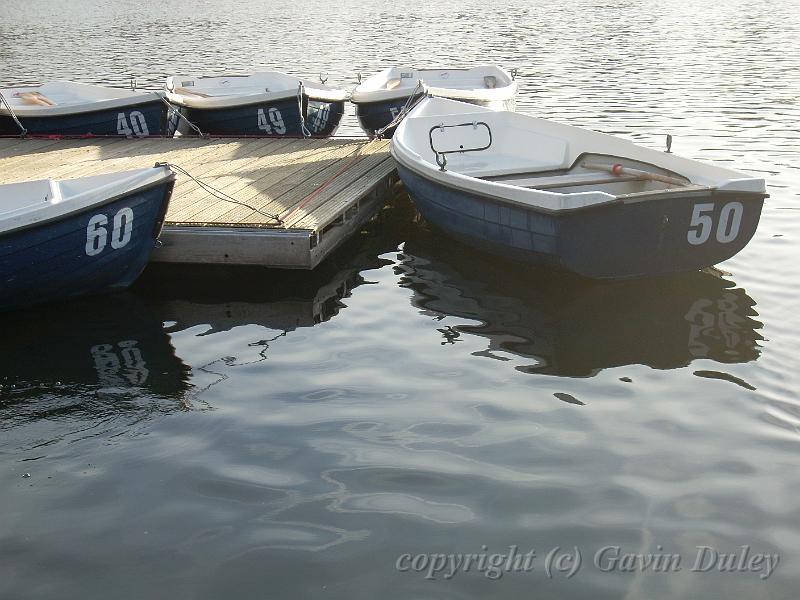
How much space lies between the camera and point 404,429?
5363mm

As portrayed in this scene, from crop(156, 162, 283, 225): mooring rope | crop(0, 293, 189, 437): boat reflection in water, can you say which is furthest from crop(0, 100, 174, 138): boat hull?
crop(0, 293, 189, 437): boat reflection in water

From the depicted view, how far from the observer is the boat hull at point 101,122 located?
40.7 ft

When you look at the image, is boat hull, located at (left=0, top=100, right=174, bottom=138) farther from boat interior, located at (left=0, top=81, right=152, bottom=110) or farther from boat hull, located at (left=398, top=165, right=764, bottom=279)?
boat hull, located at (left=398, top=165, right=764, bottom=279)

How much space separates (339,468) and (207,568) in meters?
1.05

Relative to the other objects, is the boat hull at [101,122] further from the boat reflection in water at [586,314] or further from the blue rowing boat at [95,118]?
the boat reflection in water at [586,314]

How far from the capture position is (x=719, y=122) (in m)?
15.5

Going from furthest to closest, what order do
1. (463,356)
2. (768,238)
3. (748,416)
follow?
1. (768,238)
2. (463,356)
3. (748,416)

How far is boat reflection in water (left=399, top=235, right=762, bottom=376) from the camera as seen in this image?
21.0 ft

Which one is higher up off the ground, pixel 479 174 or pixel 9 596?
pixel 479 174

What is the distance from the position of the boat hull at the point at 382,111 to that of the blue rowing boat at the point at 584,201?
3.68 m

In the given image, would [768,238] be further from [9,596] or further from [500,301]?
[9,596]

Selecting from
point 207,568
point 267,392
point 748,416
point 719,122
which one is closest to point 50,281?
point 267,392

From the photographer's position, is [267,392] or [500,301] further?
[500,301]

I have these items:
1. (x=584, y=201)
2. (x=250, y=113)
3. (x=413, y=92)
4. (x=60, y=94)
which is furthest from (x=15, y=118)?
(x=584, y=201)
